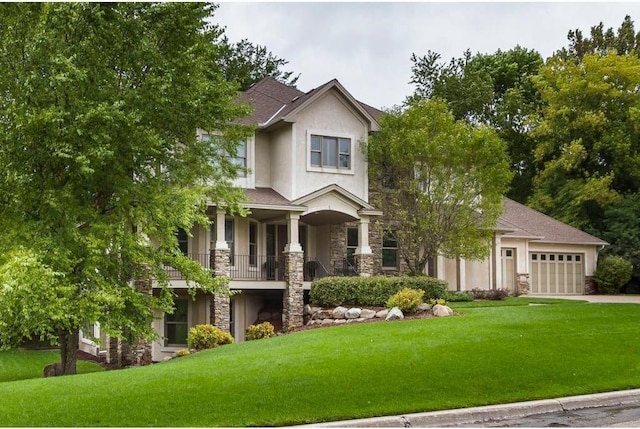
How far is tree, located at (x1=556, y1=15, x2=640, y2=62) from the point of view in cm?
4650

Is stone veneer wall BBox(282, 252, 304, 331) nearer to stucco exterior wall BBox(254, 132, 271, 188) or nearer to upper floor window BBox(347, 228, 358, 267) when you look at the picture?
stucco exterior wall BBox(254, 132, 271, 188)

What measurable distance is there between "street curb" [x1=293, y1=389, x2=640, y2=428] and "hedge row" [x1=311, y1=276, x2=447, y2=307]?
12.9 m

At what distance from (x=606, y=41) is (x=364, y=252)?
26.4 m

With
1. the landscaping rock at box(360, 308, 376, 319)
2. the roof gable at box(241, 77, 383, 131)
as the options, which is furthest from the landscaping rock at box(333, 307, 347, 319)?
the roof gable at box(241, 77, 383, 131)

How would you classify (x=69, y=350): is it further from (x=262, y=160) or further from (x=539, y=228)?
(x=539, y=228)

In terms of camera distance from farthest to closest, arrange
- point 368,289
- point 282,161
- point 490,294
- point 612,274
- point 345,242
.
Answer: point 612,274 < point 490,294 < point 345,242 < point 282,161 < point 368,289

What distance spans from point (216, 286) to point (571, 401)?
9892 mm

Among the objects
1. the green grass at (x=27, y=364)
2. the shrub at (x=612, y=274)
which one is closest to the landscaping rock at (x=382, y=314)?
the green grass at (x=27, y=364)

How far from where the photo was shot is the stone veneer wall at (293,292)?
87.4ft

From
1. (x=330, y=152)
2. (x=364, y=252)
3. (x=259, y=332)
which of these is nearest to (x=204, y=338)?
(x=259, y=332)

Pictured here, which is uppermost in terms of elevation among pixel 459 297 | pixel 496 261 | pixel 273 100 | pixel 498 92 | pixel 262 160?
pixel 498 92

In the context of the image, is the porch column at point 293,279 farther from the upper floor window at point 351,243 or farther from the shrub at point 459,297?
the shrub at point 459,297

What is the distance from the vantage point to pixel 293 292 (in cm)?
2684

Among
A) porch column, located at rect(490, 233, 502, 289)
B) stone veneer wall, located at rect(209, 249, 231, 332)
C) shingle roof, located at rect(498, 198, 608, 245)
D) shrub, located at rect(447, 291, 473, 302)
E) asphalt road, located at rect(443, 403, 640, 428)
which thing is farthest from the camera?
shingle roof, located at rect(498, 198, 608, 245)
